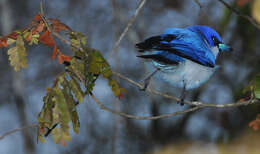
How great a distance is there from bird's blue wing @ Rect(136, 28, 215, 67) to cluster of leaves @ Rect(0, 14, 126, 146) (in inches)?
18.8

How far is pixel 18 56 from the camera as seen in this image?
2.02m

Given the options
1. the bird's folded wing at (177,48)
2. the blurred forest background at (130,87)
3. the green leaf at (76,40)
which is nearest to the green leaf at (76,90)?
the green leaf at (76,40)

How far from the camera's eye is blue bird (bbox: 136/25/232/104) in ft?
8.41

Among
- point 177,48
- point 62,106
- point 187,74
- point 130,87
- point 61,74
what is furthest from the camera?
point 130,87

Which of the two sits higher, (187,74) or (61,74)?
(61,74)

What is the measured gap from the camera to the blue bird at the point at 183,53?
2562 millimetres

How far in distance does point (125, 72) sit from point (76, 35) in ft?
11.7

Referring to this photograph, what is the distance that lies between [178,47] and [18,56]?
1.13m

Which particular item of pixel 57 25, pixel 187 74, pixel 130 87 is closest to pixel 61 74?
pixel 57 25

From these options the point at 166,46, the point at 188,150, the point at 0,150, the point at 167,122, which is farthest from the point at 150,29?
the point at 166,46

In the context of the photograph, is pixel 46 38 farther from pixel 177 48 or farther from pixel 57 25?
pixel 177 48

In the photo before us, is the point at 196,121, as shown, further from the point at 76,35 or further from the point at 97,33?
the point at 76,35

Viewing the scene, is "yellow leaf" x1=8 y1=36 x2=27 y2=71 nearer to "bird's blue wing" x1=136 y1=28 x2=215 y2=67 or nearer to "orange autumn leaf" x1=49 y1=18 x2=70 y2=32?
"orange autumn leaf" x1=49 y1=18 x2=70 y2=32

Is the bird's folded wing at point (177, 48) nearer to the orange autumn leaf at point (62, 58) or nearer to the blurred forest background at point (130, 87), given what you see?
the orange autumn leaf at point (62, 58)
